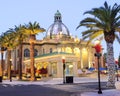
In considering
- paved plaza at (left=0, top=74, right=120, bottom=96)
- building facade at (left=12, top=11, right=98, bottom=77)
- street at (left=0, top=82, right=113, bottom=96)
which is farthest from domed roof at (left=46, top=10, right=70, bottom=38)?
street at (left=0, top=82, right=113, bottom=96)

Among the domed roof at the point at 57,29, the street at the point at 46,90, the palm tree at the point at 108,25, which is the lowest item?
the street at the point at 46,90


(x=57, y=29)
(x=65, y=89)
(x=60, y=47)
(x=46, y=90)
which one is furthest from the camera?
(x=57, y=29)

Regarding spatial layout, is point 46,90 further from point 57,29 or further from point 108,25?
point 57,29

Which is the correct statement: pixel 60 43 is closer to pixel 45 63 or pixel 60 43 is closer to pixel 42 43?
pixel 42 43

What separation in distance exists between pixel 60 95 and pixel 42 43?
8096 cm

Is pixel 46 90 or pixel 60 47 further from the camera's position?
pixel 60 47

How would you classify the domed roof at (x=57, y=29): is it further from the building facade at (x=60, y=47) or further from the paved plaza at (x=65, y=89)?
the paved plaza at (x=65, y=89)

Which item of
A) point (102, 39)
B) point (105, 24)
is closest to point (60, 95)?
point (105, 24)

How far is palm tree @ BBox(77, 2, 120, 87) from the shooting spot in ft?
91.6

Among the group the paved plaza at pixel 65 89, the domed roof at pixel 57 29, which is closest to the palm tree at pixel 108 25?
the paved plaza at pixel 65 89

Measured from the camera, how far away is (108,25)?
27453 mm

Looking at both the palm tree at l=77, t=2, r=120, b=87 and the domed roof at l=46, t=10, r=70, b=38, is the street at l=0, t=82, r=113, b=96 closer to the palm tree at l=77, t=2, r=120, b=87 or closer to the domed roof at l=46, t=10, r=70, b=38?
the palm tree at l=77, t=2, r=120, b=87

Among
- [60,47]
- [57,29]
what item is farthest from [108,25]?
[57,29]

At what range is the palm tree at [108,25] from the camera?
27.9 metres
